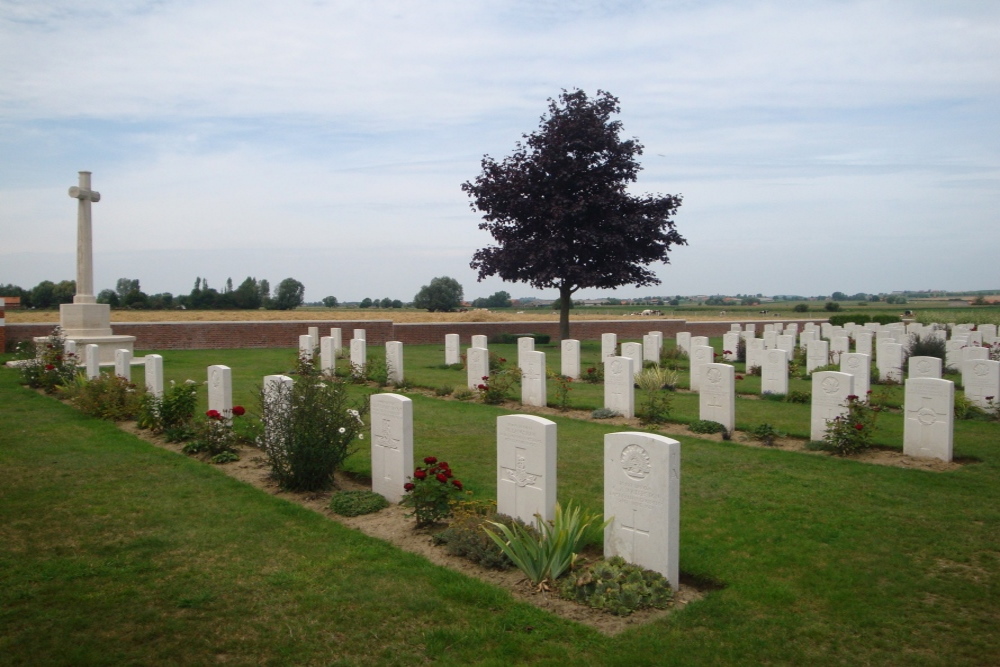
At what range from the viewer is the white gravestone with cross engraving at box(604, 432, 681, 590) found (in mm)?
5184

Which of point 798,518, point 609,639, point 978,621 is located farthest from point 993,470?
point 609,639

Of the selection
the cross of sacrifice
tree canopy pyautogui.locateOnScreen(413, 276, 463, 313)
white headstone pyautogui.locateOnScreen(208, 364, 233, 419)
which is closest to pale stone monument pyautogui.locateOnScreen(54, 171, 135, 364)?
the cross of sacrifice

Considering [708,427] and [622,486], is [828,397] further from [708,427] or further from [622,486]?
[622,486]

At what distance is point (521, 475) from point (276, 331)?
25150mm

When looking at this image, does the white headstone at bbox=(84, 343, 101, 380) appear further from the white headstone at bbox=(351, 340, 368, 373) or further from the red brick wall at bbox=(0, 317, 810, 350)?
→ the red brick wall at bbox=(0, 317, 810, 350)

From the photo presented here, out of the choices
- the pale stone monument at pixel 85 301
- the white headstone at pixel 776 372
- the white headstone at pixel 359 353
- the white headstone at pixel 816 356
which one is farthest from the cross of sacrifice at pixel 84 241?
the white headstone at pixel 816 356

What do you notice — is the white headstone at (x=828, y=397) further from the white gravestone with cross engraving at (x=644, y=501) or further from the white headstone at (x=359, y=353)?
the white headstone at (x=359, y=353)

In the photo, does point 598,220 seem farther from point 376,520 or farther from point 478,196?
point 376,520

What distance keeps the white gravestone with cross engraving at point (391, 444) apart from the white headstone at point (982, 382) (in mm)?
9751

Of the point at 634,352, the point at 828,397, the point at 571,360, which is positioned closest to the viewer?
the point at 828,397

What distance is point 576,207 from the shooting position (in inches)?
1007

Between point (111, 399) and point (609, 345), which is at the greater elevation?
point (609, 345)

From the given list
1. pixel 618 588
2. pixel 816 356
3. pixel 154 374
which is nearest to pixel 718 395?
pixel 618 588

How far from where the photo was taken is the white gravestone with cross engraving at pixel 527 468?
5.98m
